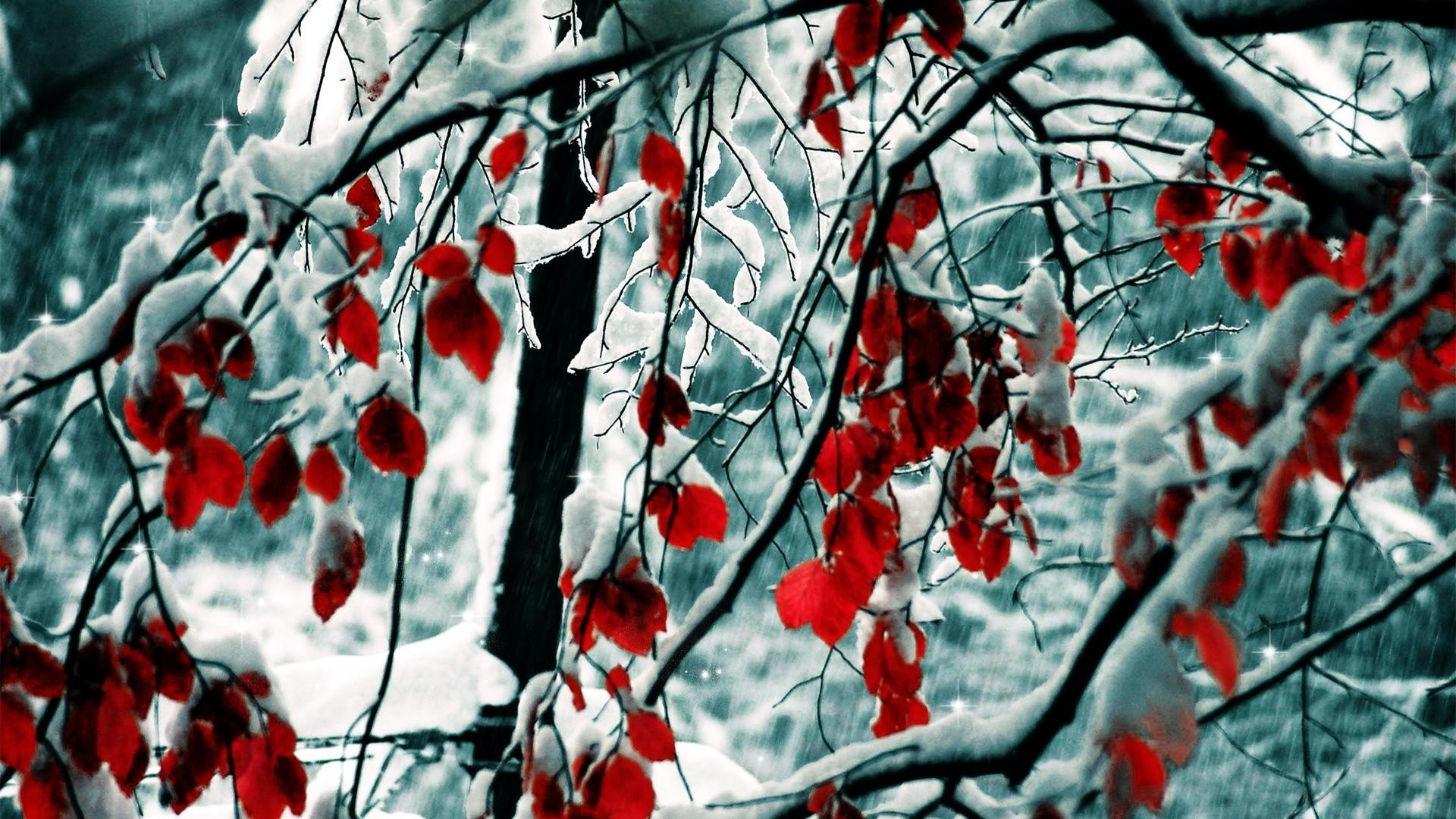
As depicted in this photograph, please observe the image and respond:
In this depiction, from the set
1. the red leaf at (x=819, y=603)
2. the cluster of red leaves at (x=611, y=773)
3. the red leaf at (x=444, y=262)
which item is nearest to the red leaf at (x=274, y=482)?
the red leaf at (x=444, y=262)

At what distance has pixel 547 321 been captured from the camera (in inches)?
110

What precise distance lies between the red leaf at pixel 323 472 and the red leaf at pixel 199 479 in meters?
0.07

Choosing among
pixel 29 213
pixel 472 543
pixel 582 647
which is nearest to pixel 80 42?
pixel 29 213

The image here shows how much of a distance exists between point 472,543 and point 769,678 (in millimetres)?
2088

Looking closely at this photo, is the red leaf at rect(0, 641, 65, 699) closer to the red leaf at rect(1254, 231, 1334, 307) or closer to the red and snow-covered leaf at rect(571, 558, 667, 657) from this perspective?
the red and snow-covered leaf at rect(571, 558, 667, 657)

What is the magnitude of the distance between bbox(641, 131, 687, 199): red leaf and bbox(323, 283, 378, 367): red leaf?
1.18 feet

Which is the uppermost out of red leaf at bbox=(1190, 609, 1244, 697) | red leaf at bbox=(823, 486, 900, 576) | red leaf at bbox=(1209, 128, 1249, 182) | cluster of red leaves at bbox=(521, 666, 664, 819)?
red leaf at bbox=(1209, 128, 1249, 182)

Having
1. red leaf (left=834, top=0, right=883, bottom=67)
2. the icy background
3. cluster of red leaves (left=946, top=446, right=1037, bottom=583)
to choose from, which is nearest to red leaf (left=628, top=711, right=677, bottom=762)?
cluster of red leaves (left=946, top=446, right=1037, bottom=583)

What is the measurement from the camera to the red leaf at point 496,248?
3.78ft

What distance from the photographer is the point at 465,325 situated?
1167 millimetres

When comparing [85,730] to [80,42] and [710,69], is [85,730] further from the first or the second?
[80,42]

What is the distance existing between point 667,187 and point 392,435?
0.44m

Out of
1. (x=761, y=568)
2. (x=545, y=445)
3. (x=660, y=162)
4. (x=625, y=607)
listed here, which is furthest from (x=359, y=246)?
(x=761, y=568)

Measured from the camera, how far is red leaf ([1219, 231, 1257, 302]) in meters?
1.59
